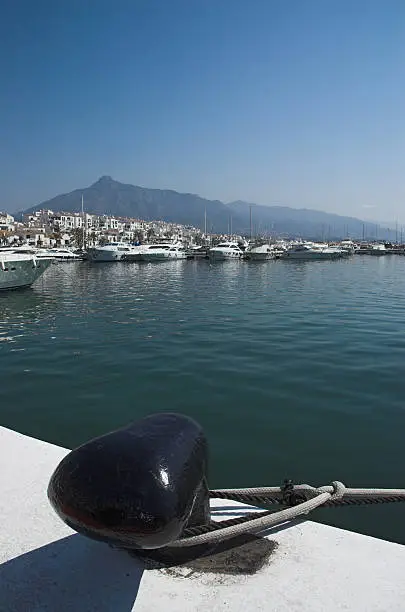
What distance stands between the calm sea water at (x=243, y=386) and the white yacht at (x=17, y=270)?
8487 millimetres

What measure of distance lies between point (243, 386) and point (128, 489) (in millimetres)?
5801

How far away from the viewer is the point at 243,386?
7332 millimetres

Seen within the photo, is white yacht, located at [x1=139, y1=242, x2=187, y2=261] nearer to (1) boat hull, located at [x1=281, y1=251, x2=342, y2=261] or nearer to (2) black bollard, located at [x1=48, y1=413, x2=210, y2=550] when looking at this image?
(1) boat hull, located at [x1=281, y1=251, x2=342, y2=261]

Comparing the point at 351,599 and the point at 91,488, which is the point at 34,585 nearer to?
the point at 91,488

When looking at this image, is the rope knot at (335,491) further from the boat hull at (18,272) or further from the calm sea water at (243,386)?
the boat hull at (18,272)

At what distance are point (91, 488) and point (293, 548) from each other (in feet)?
4.07

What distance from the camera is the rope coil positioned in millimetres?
2094

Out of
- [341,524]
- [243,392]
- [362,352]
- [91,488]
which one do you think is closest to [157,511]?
[91,488]

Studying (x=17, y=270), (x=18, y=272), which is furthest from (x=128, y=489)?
(x=18, y=272)

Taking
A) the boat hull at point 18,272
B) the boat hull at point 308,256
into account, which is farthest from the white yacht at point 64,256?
the boat hull at point 18,272

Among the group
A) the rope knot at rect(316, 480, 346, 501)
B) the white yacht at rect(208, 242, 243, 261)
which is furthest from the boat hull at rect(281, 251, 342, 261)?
the rope knot at rect(316, 480, 346, 501)

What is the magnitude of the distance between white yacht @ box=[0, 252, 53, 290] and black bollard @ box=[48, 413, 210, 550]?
76.1 ft

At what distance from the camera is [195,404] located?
6.57 m

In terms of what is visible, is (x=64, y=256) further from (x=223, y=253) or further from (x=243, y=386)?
(x=243, y=386)
